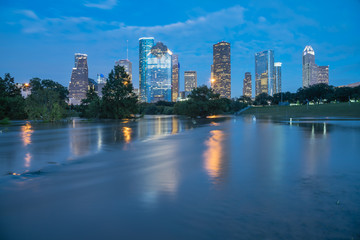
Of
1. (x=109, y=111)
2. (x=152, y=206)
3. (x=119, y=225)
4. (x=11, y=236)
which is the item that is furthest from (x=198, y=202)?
(x=109, y=111)

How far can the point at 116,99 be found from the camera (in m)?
46.9

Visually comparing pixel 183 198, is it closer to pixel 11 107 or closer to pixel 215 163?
pixel 215 163

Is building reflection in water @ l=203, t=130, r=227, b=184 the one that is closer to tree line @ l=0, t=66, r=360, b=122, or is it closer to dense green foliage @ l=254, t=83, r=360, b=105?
tree line @ l=0, t=66, r=360, b=122

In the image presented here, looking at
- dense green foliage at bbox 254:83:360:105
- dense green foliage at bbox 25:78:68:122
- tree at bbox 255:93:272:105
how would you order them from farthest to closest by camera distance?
tree at bbox 255:93:272:105 → dense green foliage at bbox 254:83:360:105 → dense green foliage at bbox 25:78:68:122

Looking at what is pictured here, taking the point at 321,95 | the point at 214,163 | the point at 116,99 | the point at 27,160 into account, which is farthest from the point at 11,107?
the point at 321,95

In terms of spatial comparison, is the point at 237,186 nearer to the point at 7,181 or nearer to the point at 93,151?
the point at 7,181

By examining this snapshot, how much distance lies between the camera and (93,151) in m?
11.5

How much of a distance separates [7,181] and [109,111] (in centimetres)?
4242

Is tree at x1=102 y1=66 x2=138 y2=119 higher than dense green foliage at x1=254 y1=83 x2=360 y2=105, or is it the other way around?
dense green foliage at x1=254 y1=83 x2=360 y2=105

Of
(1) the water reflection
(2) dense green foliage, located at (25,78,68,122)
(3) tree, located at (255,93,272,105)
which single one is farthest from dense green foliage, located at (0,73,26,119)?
(3) tree, located at (255,93,272,105)

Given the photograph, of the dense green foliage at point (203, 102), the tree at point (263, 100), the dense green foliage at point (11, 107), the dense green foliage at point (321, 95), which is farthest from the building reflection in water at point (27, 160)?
the tree at point (263, 100)

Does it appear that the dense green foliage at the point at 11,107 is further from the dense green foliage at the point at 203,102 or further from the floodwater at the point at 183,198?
the floodwater at the point at 183,198

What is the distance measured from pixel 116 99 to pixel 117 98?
33 centimetres

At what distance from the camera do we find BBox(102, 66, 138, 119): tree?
154 ft
